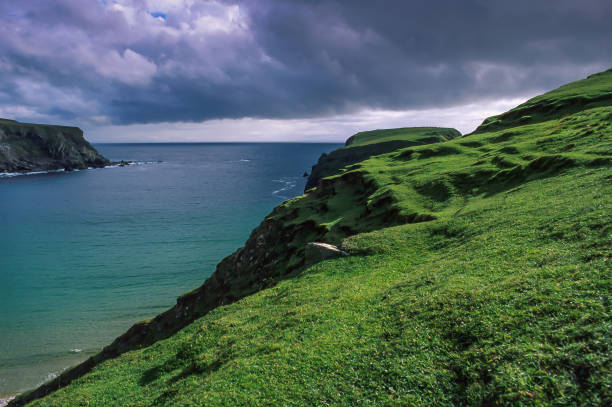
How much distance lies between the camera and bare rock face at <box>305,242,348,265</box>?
26.5m

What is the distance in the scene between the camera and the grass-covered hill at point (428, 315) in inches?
381

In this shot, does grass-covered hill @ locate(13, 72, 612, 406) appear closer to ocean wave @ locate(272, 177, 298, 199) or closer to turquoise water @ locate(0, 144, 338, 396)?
turquoise water @ locate(0, 144, 338, 396)

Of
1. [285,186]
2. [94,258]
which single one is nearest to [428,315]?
[94,258]

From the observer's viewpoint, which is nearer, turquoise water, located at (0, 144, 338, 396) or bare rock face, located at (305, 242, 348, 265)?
bare rock face, located at (305, 242, 348, 265)

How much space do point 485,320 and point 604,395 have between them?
403 cm

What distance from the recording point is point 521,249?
16.7 m

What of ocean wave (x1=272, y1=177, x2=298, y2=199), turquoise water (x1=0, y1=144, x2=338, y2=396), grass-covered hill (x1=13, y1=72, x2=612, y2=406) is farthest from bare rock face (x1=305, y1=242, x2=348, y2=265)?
ocean wave (x1=272, y1=177, x2=298, y2=199)

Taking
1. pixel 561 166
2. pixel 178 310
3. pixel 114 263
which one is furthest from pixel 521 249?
pixel 114 263

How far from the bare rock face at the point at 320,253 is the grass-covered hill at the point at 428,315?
81 centimetres

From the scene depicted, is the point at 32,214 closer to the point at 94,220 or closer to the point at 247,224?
the point at 94,220

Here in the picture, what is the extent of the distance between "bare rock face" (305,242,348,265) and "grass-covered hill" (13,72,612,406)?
81 centimetres

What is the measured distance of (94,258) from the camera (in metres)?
68.2

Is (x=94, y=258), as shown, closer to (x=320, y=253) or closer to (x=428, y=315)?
(x=320, y=253)

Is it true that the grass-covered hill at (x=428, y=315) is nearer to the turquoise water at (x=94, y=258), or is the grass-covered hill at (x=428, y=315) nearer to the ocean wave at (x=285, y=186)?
the turquoise water at (x=94, y=258)
